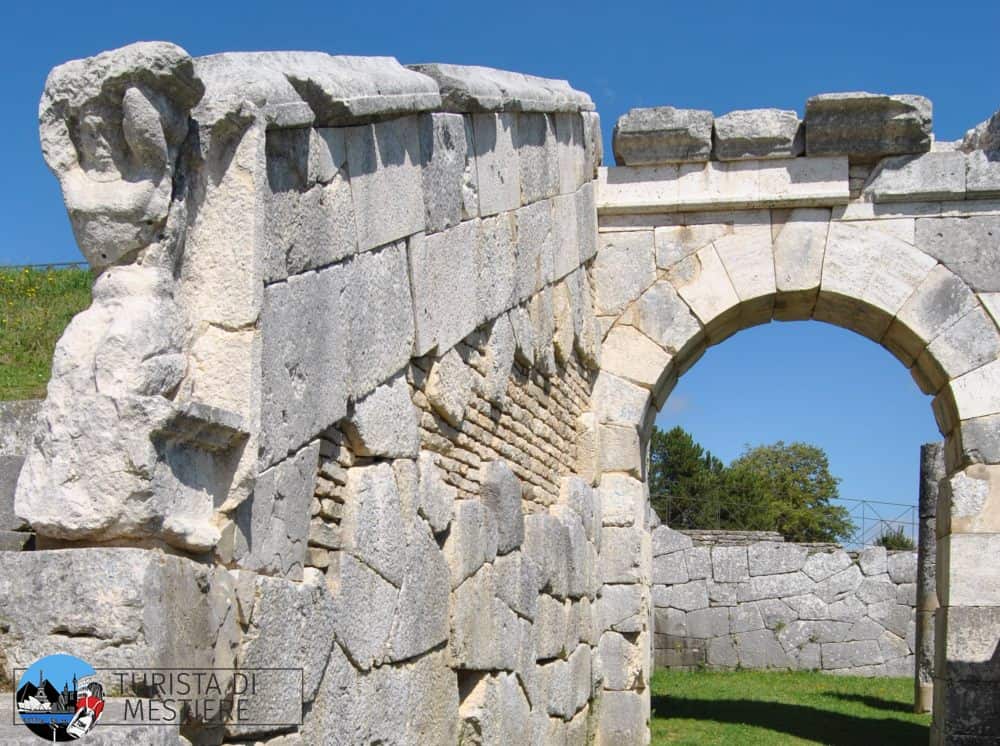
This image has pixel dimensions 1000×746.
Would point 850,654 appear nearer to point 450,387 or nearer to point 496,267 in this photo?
point 496,267

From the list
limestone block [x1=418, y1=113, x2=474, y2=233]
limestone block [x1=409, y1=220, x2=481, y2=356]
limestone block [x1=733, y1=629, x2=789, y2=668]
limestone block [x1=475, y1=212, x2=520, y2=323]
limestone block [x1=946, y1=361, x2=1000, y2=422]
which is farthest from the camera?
limestone block [x1=733, y1=629, x2=789, y2=668]

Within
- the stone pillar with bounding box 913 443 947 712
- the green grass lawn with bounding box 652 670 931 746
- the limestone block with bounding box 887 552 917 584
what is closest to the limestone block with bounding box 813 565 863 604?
the limestone block with bounding box 887 552 917 584

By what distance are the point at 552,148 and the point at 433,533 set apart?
9.41 feet

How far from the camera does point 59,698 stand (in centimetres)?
273

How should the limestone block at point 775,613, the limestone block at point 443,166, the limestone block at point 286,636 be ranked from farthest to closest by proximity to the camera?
1. the limestone block at point 775,613
2. the limestone block at point 443,166
3. the limestone block at point 286,636

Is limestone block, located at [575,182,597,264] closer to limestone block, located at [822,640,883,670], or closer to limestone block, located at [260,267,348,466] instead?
limestone block, located at [260,267,348,466]

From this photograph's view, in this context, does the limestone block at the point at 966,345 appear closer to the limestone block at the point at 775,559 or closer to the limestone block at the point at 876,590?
the limestone block at the point at 775,559

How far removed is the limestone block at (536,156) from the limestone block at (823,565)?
1047 centimetres

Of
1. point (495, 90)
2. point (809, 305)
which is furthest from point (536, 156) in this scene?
point (809, 305)

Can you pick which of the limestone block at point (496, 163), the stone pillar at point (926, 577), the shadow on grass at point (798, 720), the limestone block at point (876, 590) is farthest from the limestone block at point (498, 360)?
the limestone block at point (876, 590)

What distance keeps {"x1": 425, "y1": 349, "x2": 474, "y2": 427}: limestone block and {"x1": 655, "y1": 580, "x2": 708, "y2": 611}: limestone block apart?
11163 millimetres

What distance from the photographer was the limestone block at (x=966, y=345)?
25.6ft

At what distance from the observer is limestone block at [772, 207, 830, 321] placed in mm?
8117

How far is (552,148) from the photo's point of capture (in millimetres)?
6801
